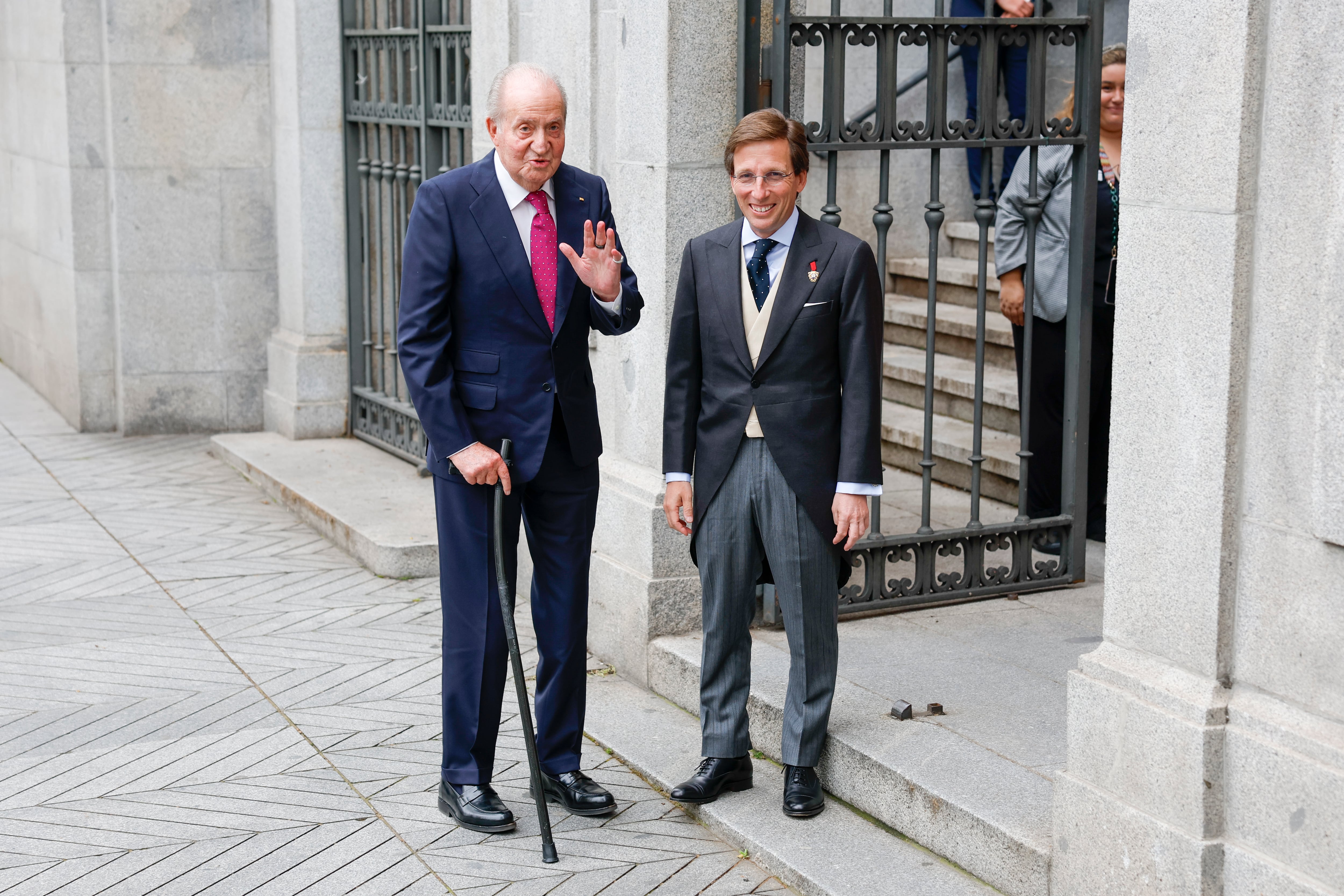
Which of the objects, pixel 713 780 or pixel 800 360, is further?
pixel 713 780

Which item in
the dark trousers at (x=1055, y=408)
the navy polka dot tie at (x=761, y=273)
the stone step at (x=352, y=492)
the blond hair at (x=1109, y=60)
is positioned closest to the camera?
the navy polka dot tie at (x=761, y=273)

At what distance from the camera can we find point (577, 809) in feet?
15.2

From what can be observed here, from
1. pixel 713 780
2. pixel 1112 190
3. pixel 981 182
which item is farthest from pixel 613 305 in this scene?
pixel 1112 190

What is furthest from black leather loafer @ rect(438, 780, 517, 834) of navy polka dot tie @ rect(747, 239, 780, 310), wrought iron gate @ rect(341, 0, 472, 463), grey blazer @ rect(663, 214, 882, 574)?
wrought iron gate @ rect(341, 0, 472, 463)

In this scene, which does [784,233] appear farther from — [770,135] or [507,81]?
[507,81]

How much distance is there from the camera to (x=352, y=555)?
7461mm

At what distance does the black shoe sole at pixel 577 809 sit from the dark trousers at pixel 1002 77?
538 centimetres

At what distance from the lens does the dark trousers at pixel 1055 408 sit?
6547 millimetres

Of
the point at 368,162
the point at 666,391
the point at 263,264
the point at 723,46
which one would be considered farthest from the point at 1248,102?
the point at 263,264

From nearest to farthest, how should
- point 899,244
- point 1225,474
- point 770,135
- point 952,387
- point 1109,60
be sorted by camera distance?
point 1225,474, point 770,135, point 1109,60, point 952,387, point 899,244

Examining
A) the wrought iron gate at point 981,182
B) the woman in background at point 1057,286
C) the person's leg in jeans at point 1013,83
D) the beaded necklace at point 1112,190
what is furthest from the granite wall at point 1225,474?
the person's leg in jeans at point 1013,83

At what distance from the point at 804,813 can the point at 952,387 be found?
149 inches

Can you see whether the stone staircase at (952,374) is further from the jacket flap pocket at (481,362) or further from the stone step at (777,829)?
the jacket flap pocket at (481,362)

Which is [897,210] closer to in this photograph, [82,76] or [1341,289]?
[82,76]
